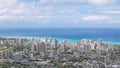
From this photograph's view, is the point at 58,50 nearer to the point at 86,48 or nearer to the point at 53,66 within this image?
the point at 86,48

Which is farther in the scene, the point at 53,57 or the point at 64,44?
the point at 64,44

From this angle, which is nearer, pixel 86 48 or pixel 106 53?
pixel 106 53

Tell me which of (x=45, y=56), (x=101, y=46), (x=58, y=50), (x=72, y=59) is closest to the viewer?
(x=72, y=59)

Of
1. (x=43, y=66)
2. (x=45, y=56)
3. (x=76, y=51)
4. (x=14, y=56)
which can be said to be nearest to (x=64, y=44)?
(x=76, y=51)

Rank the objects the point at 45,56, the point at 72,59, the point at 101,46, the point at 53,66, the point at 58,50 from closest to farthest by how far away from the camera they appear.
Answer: the point at 53,66 < the point at 72,59 < the point at 45,56 < the point at 58,50 < the point at 101,46

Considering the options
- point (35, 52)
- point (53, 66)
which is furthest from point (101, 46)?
point (53, 66)

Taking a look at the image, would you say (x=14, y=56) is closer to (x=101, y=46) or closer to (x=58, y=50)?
(x=58, y=50)
